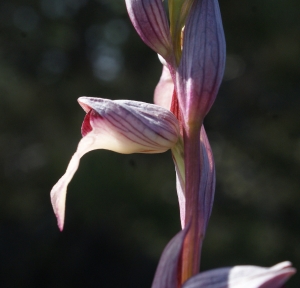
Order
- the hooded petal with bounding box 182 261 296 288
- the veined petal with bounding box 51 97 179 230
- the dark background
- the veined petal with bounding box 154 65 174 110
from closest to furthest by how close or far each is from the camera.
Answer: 1. the hooded petal with bounding box 182 261 296 288
2. the veined petal with bounding box 51 97 179 230
3. the veined petal with bounding box 154 65 174 110
4. the dark background

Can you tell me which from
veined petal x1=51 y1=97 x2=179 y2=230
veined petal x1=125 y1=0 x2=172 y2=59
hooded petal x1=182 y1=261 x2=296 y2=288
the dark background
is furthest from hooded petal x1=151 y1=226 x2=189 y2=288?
the dark background

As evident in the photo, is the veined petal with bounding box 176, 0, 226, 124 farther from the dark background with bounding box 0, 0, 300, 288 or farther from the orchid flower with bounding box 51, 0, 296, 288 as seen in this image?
the dark background with bounding box 0, 0, 300, 288

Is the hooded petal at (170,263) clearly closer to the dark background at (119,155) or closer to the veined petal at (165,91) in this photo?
the veined petal at (165,91)

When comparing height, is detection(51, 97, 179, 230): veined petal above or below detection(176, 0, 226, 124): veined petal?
below

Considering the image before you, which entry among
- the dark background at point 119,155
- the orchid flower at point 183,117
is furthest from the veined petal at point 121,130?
the dark background at point 119,155

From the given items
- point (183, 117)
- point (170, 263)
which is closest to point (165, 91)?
point (183, 117)
